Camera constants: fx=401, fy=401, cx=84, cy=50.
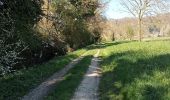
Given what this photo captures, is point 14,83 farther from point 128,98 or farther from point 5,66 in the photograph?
point 128,98

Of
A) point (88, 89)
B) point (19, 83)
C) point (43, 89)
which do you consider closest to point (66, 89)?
point (88, 89)

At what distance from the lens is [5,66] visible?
13898 mm

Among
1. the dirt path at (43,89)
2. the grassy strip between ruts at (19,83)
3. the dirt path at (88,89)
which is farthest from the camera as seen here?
the grassy strip between ruts at (19,83)

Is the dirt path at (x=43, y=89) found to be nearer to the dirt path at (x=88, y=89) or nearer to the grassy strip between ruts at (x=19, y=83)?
the grassy strip between ruts at (x=19, y=83)

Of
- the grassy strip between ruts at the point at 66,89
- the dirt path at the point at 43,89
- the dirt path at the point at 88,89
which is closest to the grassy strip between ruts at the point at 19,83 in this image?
the dirt path at the point at 43,89

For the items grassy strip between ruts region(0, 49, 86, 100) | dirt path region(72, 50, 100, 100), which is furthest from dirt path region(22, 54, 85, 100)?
dirt path region(72, 50, 100, 100)

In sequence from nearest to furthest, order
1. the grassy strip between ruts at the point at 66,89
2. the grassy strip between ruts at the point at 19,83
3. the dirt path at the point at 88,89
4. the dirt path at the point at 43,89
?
1. the dirt path at the point at 88,89
2. the grassy strip between ruts at the point at 66,89
3. the dirt path at the point at 43,89
4. the grassy strip between ruts at the point at 19,83

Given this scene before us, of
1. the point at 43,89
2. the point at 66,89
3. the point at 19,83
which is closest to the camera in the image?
the point at 66,89

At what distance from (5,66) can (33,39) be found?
4.15 meters

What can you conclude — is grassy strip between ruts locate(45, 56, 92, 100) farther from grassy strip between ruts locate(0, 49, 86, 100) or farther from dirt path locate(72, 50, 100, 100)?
grassy strip between ruts locate(0, 49, 86, 100)

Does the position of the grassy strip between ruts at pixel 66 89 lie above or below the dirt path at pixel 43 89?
above

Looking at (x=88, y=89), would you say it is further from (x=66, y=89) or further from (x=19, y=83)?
(x=19, y=83)

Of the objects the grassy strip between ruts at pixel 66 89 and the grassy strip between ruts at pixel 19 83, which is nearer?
the grassy strip between ruts at pixel 66 89

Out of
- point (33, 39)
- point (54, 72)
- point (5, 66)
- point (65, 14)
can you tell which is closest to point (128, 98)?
point (5, 66)
